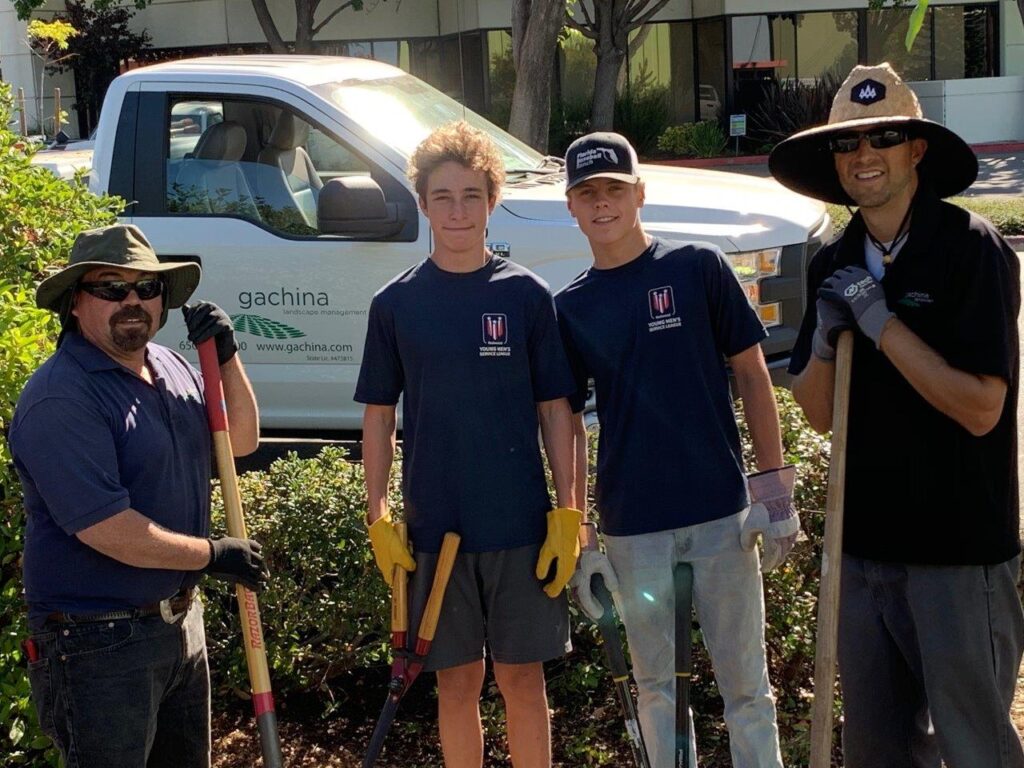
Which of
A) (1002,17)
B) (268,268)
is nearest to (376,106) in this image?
(268,268)

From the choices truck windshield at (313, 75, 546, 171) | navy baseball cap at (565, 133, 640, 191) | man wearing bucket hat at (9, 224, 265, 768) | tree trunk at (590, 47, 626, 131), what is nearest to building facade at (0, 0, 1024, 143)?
tree trunk at (590, 47, 626, 131)

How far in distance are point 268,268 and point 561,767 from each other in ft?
10.8

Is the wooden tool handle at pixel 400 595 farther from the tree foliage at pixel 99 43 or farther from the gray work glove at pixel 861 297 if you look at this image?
the tree foliage at pixel 99 43

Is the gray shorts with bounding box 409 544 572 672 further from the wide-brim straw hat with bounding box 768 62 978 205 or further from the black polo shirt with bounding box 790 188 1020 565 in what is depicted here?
the wide-brim straw hat with bounding box 768 62 978 205

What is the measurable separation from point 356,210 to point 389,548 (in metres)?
3.08

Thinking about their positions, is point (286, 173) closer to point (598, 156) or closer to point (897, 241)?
point (598, 156)

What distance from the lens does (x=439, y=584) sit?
3.63 meters

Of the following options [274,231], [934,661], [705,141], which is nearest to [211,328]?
[934,661]

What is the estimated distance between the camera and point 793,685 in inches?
183

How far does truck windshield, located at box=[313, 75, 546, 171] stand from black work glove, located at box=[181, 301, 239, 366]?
3186 mm

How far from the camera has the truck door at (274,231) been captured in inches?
265

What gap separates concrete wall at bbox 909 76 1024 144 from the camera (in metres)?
28.0

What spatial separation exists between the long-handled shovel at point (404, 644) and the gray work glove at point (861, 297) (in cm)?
119

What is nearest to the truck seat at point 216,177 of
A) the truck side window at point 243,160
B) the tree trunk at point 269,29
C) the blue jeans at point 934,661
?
the truck side window at point 243,160
